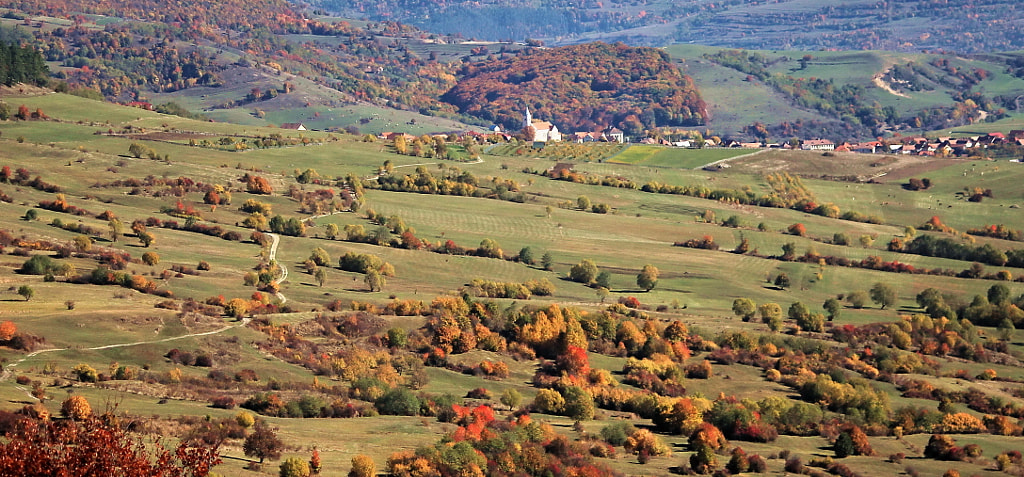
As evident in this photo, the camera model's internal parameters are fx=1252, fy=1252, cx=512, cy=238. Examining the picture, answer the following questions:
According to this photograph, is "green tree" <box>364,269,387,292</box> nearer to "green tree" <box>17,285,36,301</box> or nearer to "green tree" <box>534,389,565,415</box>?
"green tree" <box>17,285,36,301</box>

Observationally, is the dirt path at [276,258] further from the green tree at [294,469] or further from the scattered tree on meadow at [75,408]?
the green tree at [294,469]

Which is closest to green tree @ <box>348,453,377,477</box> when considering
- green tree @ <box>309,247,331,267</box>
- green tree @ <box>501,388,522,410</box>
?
green tree @ <box>501,388,522,410</box>

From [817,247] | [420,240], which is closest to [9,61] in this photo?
[420,240]

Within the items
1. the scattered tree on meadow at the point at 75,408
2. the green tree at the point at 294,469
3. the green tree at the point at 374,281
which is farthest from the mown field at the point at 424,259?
the scattered tree on meadow at the point at 75,408

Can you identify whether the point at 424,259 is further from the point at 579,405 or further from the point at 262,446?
the point at 262,446

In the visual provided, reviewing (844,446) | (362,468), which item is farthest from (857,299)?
(362,468)
